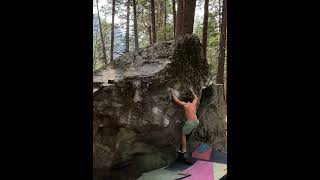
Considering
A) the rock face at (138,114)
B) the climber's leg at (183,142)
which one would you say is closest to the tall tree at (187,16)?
the rock face at (138,114)

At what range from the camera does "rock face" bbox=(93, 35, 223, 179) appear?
690 centimetres

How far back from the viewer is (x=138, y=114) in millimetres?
7047

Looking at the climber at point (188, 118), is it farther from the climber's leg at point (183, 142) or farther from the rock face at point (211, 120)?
the rock face at point (211, 120)

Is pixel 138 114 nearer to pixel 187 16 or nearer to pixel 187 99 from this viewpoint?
pixel 187 99

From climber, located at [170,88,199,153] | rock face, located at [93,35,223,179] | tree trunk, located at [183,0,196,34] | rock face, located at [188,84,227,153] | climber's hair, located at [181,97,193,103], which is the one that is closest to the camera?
rock face, located at [93,35,223,179]

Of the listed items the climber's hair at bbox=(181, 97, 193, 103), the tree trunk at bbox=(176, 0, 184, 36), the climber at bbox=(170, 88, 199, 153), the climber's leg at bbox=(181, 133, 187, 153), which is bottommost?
the climber's leg at bbox=(181, 133, 187, 153)

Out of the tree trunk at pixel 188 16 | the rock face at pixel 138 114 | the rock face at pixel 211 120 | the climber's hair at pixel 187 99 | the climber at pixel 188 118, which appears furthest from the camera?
the tree trunk at pixel 188 16

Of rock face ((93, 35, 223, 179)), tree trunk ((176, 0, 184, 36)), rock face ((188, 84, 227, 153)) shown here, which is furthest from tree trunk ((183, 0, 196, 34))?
rock face ((93, 35, 223, 179))

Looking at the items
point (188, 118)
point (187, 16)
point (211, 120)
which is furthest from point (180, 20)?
point (188, 118)

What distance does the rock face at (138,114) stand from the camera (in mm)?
6902

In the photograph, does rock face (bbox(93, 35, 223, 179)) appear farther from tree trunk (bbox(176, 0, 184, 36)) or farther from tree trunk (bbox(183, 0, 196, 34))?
tree trunk (bbox(176, 0, 184, 36))

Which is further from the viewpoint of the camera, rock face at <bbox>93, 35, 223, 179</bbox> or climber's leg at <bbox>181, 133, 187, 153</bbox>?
climber's leg at <bbox>181, 133, 187, 153</bbox>
